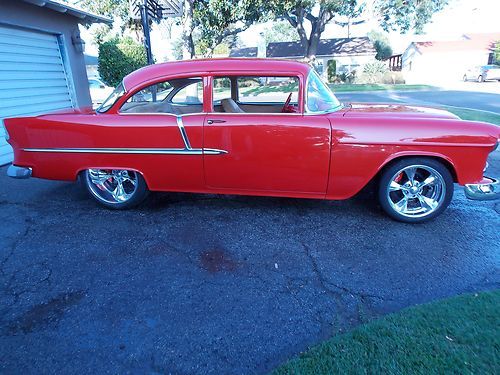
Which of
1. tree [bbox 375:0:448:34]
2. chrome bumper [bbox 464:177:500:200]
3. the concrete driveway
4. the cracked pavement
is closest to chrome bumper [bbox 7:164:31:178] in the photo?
the cracked pavement

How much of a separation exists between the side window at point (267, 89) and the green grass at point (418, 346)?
2423 mm

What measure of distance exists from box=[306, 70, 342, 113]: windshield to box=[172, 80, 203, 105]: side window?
1207mm

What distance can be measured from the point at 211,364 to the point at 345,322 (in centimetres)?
95

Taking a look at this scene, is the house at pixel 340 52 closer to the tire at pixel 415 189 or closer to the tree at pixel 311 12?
the tree at pixel 311 12

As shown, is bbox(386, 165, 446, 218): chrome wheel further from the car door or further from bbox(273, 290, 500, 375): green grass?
bbox(273, 290, 500, 375): green grass

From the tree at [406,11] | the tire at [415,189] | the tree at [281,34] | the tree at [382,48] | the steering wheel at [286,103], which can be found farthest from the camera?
the tree at [281,34]

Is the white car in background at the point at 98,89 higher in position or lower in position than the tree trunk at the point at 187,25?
lower

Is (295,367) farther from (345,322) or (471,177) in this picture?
(471,177)

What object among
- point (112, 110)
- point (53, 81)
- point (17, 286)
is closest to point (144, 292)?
point (17, 286)

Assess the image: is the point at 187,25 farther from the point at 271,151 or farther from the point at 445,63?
the point at 445,63

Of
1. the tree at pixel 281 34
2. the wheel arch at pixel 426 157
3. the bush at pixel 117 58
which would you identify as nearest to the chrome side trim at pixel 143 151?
the wheel arch at pixel 426 157

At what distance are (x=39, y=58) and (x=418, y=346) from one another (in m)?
8.56

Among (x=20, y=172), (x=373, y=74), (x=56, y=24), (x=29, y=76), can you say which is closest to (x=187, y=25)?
(x=56, y=24)

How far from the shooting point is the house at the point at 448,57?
40438mm
